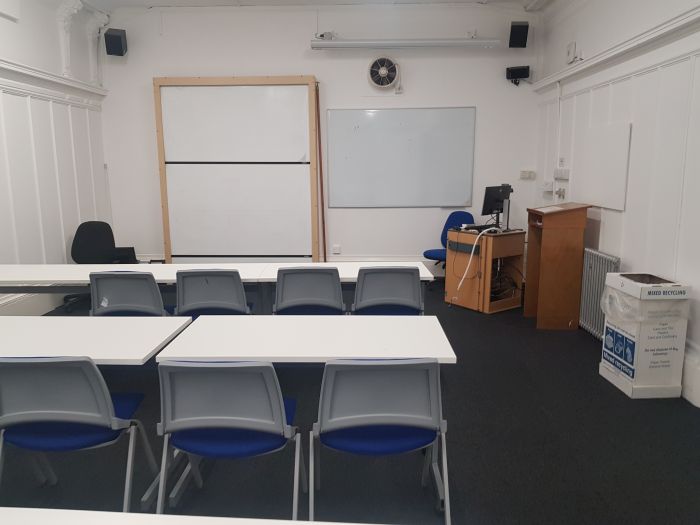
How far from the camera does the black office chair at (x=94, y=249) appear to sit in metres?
5.46

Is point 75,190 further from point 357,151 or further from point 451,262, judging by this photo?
point 451,262

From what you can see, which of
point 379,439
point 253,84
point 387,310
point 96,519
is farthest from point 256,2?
point 96,519

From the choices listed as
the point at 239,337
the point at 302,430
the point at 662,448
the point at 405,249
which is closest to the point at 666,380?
the point at 662,448

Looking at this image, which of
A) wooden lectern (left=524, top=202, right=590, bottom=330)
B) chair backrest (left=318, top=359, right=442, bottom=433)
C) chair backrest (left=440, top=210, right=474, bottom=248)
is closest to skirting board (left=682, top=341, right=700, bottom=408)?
wooden lectern (left=524, top=202, right=590, bottom=330)

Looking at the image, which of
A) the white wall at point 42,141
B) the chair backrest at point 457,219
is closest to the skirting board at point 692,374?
the chair backrest at point 457,219

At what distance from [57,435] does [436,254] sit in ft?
15.5

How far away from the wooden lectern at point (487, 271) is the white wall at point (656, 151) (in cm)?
88

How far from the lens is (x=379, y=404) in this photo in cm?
185

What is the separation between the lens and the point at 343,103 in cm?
624

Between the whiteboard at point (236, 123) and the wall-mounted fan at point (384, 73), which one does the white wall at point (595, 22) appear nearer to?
the wall-mounted fan at point (384, 73)

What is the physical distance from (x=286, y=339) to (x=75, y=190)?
4740 mm

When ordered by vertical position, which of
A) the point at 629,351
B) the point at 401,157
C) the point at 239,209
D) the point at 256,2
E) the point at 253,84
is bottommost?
the point at 629,351

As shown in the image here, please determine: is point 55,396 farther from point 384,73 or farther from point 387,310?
point 384,73

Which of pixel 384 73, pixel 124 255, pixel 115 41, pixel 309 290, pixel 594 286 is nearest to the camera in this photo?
pixel 309 290
